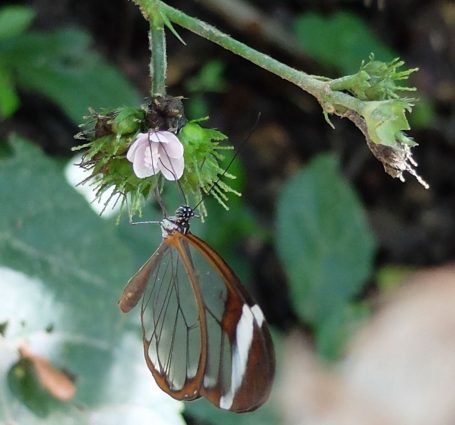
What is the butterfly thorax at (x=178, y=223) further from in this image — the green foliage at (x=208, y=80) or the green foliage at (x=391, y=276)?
the green foliage at (x=391, y=276)

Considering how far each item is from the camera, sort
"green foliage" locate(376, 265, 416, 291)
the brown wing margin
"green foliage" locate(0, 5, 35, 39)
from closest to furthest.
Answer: the brown wing margin
"green foliage" locate(0, 5, 35, 39)
"green foliage" locate(376, 265, 416, 291)

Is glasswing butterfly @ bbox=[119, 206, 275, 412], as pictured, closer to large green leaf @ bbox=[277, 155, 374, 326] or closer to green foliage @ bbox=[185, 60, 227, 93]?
large green leaf @ bbox=[277, 155, 374, 326]

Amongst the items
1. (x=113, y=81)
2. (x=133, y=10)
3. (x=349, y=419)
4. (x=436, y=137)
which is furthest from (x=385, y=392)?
(x=133, y=10)

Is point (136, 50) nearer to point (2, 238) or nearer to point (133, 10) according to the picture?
point (133, 10)

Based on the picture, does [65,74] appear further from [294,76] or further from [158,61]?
[294,76]

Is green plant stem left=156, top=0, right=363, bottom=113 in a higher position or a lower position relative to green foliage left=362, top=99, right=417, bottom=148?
higher

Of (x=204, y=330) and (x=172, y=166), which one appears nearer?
(x=172, y=166)

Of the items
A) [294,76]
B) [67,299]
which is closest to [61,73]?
[67,299]

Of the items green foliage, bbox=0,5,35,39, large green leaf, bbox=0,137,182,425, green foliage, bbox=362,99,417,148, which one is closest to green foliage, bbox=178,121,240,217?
green foliage, bbox=362,99,417,148

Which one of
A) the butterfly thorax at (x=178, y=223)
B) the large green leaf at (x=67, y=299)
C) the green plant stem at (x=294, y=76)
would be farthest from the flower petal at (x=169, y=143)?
the large green leaf at (x=67, y=299)
